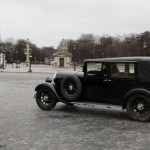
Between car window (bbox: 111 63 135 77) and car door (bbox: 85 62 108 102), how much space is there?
273 mm

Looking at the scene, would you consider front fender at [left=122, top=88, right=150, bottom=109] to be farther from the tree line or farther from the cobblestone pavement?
the tree line

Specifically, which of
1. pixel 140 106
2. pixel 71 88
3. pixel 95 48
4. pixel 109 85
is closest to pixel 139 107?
pixel 140 106

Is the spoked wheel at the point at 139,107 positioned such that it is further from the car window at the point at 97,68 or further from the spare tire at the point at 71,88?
the spare tire at the point at 71,88

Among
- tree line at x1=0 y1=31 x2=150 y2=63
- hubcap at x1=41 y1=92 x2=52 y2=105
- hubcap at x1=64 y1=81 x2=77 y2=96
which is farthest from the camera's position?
tree line at x1=0 y1=31 x2=150 y2=63

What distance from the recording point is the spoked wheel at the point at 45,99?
37.4ft

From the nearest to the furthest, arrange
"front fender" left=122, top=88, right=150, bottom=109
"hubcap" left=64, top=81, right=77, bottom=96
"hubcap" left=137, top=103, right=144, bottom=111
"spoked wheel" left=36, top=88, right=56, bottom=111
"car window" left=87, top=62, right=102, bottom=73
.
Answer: "front fender" left=122, top=88, right=150, bottom=109, "hubcap" left=137, top=103, right=144, bottom=111, "car window" left=87, top=62, right=102, bottom=73, "hubcap" left=64, top=81, right=77, bottom=96, "spoked wheel" left=36, top=88, right=56, bottom=111

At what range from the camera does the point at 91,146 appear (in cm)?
675

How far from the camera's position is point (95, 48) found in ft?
452

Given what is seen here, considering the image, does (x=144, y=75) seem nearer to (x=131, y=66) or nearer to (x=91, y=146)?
(x=131, y=66)

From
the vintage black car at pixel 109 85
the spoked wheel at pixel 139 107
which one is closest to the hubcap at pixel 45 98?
the vintage black car at pixel 109 85

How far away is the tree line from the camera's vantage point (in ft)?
371

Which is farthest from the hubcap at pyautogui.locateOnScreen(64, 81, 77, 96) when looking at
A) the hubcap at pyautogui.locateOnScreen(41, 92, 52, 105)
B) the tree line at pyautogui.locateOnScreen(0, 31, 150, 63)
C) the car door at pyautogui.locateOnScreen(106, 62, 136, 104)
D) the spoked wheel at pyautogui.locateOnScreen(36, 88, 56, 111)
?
the tree line at pyautogui.locateOnScreen(0, 31, 150, 63)

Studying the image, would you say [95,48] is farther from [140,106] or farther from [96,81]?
[140,106]

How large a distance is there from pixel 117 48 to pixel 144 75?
11311 centimetres
